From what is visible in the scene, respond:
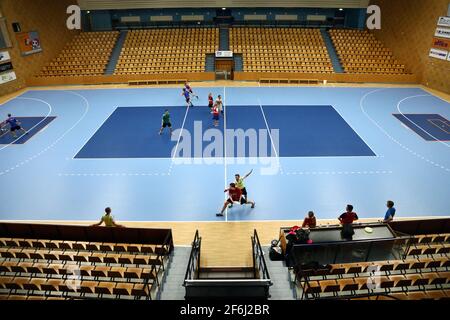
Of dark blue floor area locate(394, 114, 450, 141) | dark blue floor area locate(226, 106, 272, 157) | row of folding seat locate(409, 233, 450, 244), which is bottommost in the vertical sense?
dark blue floor area locate(394, 114, 450, 141)

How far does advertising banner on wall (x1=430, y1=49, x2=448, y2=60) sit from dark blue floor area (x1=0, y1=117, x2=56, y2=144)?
27.0m

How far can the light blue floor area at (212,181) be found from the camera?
11.1 m

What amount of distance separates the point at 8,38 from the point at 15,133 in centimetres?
1108

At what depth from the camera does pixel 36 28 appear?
26.2 m

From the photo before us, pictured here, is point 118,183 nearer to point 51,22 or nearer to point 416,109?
point 416,109

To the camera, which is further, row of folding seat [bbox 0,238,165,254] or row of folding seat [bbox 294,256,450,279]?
row of folding seat [bbox 0,238,165,254]

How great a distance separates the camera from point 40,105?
2167cm

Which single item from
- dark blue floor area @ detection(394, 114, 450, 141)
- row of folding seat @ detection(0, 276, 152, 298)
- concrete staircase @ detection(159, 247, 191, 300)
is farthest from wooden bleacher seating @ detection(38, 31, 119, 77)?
dark blue floor area @ detection(394, 114, 450, 141)

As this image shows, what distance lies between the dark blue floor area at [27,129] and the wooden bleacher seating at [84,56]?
9.11m

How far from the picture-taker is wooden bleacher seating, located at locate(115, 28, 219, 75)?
27.6m

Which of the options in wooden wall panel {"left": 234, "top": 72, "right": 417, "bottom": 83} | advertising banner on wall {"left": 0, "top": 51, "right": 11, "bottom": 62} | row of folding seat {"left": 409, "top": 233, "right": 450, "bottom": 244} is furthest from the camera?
wooden wall panel {"left": 234, "top": 72, "right": 417, "bottom": 83}

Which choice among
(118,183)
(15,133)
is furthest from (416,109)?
(15,133)

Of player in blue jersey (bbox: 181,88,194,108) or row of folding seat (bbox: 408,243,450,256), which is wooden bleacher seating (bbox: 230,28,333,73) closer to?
player in blue jersey (bbox: 181,88,194,108)

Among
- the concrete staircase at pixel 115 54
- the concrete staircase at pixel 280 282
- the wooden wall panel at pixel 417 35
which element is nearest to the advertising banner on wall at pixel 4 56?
the concrete staircase at pixel 115 54
